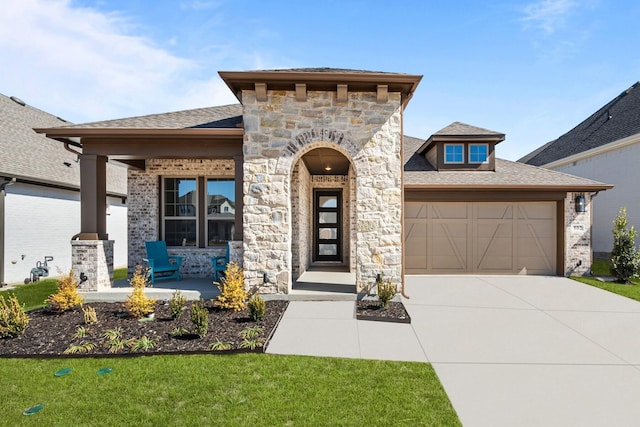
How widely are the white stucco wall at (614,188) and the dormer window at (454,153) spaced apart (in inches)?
325

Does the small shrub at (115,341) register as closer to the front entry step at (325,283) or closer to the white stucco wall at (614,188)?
the front entry step at (325,283)

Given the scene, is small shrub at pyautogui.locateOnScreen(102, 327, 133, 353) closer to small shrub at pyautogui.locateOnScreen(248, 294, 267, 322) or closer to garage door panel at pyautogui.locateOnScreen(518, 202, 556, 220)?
small shrub at pyautogui.locateOnScreen(248, 294, 267, 322)

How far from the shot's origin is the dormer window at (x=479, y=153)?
11.2m

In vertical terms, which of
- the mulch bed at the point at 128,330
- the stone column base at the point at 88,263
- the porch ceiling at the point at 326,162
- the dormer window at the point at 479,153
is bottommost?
the mulch bed at the point at 128,330

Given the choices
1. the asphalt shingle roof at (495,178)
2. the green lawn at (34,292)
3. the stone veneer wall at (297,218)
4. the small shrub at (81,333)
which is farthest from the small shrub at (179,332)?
the asphalt shingle roof at (495,178)

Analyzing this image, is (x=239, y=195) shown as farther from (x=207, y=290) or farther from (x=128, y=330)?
(x=128, y=330)

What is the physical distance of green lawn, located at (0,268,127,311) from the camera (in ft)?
23.3

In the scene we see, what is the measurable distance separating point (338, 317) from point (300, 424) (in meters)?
3.08

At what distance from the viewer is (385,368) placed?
3912 millimetres

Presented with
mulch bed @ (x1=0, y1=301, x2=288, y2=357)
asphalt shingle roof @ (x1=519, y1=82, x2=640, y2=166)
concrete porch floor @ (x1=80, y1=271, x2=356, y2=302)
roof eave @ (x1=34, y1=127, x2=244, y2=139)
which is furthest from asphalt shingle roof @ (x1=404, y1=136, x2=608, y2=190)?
mulch bed @ (x1=0, y1=301, x2=288, y2=357)

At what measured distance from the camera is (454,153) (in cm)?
1127

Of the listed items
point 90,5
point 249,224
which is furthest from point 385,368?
point 90,5

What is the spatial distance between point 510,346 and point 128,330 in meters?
5.93

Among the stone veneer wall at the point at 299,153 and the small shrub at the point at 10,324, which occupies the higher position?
the stone veneer wall at the point at 299,153
